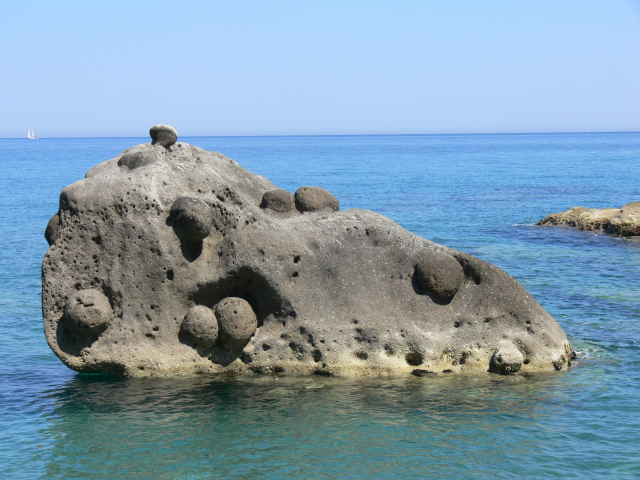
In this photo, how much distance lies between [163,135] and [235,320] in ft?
11.8

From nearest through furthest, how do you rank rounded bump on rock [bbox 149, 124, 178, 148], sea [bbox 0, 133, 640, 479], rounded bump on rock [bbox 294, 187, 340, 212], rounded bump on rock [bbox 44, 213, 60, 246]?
sea [bbox 0, 133, 640, 479]
rounded bump on rock [bbox 44, 213, 60, 246]
rounded bump on rock [bbox 149, 124, 178, 148]
rounded bump on rock [bbox 294, 187, 340, 212]

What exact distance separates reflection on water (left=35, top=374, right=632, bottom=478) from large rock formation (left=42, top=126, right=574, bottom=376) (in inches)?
15.4

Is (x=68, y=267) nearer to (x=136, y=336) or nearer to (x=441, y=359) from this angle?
(x=136, y=336)

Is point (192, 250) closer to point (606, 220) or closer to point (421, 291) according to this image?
point (421, 291)

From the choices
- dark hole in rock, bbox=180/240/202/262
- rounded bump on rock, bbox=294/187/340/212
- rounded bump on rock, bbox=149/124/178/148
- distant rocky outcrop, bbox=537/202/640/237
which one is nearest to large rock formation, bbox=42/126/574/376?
dark hole in rock, bbox=180/240/202/262

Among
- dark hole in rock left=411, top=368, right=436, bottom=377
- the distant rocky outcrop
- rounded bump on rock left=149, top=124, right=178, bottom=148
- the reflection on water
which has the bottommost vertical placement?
the reflection on water

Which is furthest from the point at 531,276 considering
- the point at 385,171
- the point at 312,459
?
the point at 385,171

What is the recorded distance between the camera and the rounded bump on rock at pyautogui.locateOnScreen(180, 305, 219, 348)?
10.3 metres

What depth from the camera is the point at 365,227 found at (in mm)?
11203

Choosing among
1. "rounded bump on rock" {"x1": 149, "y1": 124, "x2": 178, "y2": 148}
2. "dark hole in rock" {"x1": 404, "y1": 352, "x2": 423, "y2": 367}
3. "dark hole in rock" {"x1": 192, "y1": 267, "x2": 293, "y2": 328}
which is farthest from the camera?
"rounded bump on rock" {"x1": 149, "y1": 124, "x2": 178, "y2": 148}

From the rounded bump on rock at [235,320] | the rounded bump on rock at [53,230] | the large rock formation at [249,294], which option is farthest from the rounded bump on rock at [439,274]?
the rounded bump on rock at [53,230]

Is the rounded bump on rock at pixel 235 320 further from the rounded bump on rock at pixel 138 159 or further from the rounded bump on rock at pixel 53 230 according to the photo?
the rounded bump on rock at pixel 53 230

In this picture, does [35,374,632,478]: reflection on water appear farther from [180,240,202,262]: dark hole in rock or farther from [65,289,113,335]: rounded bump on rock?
[180,240,202,262]: dark hole in rock

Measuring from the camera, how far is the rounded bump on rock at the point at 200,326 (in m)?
10.3
